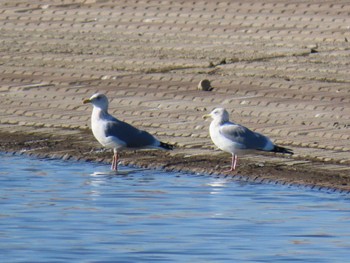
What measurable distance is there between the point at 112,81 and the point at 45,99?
1061mm

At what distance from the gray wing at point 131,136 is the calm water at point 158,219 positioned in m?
0.31

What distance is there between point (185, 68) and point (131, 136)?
4.34 m

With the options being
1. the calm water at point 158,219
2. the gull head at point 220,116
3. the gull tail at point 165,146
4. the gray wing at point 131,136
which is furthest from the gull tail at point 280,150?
the gray wing at point 131,136

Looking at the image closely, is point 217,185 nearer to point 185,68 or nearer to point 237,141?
point 237,141

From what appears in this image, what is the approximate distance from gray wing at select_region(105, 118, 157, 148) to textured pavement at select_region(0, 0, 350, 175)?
477 millimetres

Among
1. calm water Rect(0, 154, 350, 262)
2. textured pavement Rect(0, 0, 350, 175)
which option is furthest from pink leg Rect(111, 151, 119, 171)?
textured pavement Rect(0, 0, 350, 175)

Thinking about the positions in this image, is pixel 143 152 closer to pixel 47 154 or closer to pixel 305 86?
pixel 47 154

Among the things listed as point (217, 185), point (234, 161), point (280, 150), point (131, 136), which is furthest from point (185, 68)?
point (217, 185)

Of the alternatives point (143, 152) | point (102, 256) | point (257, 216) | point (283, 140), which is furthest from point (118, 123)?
point (102, 256)

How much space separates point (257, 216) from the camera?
10.6 metres

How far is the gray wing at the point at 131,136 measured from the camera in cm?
1248

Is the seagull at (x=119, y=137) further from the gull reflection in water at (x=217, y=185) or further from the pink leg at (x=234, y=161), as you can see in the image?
the gull reflection in water at (x=217, y=185)

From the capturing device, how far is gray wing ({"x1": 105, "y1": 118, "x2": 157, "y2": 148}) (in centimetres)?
1248

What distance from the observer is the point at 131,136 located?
12562 mm
